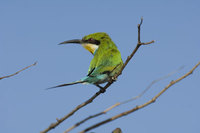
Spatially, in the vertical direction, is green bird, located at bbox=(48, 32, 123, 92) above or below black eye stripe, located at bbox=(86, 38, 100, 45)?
below

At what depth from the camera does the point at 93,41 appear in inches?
152

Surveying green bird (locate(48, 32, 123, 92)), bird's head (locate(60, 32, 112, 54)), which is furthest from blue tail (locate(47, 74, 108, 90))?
bird's head (locate(60, 32, 112, 54))

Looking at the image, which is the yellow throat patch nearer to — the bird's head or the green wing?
the bird's head

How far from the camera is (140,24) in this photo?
5.84 feet

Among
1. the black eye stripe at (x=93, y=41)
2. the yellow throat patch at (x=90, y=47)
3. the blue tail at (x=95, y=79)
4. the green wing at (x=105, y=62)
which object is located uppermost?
the black eye stripe at (x=93, y=41)

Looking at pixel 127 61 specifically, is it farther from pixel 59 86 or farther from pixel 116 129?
pixel 116 129

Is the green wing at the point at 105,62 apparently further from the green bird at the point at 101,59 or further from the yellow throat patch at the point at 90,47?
the yellow throat patch at the point at 90,47

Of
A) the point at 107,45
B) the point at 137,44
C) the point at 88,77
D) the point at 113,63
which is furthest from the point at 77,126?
the point at 107,45

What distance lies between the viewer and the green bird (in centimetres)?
328

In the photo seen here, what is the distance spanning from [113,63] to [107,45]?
397 millimetres

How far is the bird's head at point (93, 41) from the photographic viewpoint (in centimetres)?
382

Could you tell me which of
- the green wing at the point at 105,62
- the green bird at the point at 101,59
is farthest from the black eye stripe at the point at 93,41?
the green wing at the point at 105,62

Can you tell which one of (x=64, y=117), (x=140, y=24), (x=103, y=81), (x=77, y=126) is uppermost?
(x=140, y=24)

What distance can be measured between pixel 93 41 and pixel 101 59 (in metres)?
0.47
